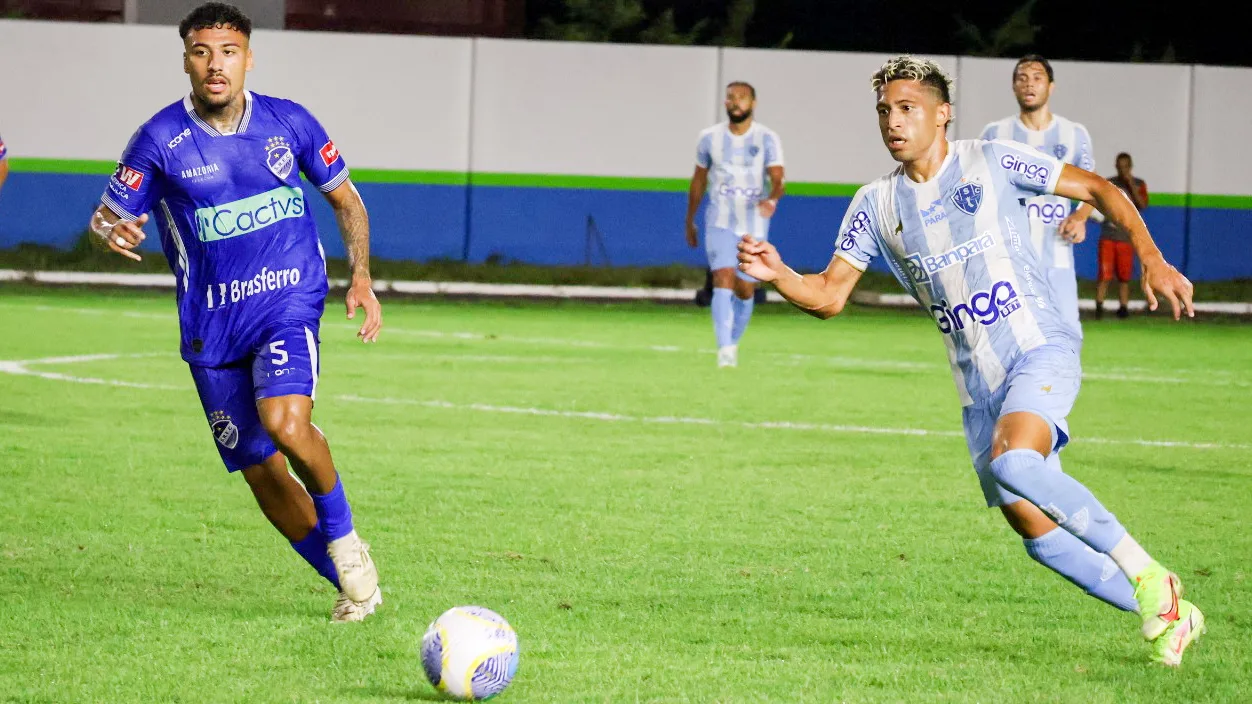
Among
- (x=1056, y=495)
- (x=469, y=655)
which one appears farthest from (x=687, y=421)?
(x=469, y=655)

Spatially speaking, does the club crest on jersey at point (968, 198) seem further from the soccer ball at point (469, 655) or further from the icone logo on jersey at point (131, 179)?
the icone logo on jersey at point (131, 179)

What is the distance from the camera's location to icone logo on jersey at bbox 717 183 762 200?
1540cm

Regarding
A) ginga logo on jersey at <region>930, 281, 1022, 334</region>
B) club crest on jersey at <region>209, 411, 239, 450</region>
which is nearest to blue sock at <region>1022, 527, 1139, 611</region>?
ginga logo on jersey at <region>930, 281, 1022, 334</region>

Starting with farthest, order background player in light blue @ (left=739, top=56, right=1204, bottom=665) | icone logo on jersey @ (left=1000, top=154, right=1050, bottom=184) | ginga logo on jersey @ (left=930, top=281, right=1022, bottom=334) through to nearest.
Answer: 1. icone logo on jersey @ (left=1000, top=154, right=1050, bottom=184)
2. ginga logo on jersey @ (left=930, top=281, right=1022, bottom=334)
3. background player in light blue @ (left=739, top=56, right=1204, bottom=665)

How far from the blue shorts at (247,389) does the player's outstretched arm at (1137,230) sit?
8.17ft

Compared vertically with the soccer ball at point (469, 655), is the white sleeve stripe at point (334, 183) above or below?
above

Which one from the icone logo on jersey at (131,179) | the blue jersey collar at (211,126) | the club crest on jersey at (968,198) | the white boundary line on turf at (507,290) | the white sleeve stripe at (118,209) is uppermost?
the blue jersey collar at (211,126)

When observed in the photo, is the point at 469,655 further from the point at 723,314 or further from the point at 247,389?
the point at 723,314

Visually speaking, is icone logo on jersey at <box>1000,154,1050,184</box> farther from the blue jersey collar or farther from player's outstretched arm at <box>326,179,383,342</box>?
the blue jersey collar

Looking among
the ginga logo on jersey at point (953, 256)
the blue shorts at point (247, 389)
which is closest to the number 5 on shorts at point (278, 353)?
the blue shorts at point (247, 389)

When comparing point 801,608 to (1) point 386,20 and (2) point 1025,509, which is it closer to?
(2) point 1025,509

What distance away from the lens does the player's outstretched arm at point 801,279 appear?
17.7ft

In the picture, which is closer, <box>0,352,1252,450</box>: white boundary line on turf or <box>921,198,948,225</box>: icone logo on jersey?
<box>921,198,948,225</box>: icone logo on jersey

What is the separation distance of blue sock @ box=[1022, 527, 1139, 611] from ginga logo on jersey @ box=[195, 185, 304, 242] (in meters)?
2.67
